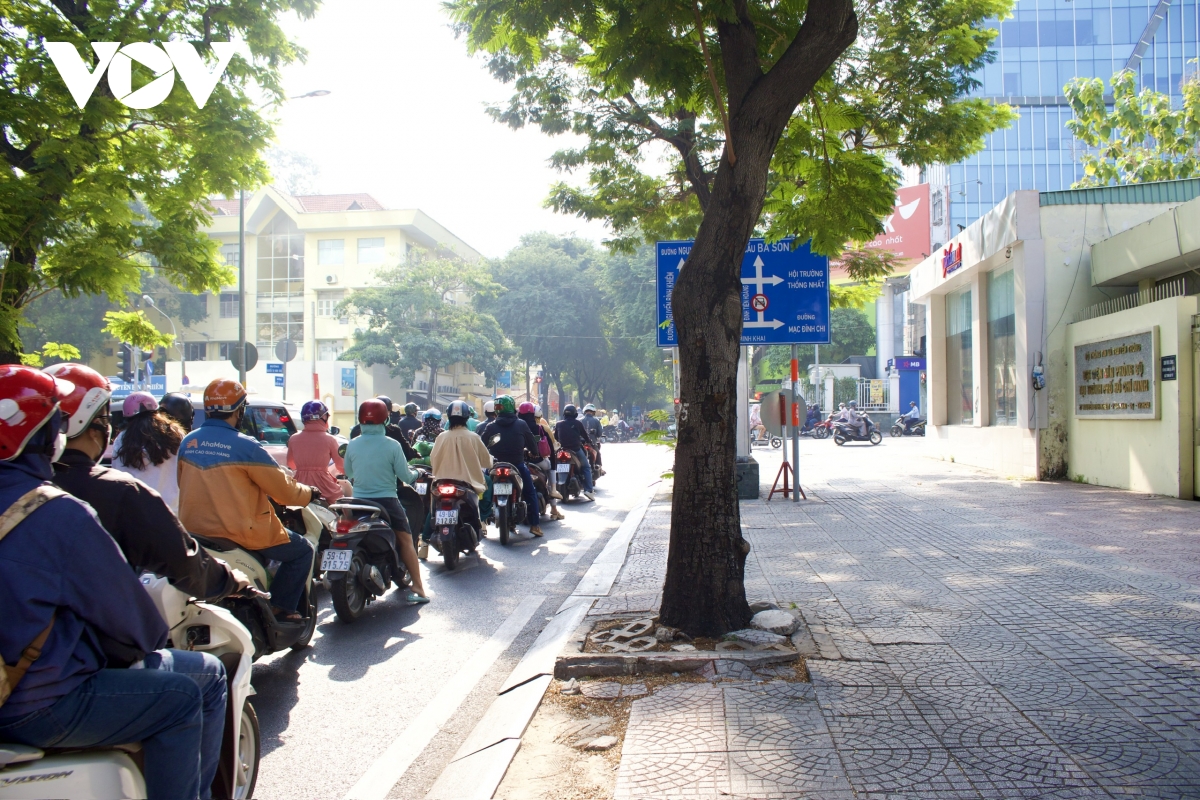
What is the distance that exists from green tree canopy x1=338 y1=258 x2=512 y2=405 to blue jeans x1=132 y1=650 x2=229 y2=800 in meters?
40.3

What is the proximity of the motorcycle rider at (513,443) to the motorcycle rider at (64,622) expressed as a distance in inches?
316

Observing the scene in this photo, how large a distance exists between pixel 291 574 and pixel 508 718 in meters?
1.75

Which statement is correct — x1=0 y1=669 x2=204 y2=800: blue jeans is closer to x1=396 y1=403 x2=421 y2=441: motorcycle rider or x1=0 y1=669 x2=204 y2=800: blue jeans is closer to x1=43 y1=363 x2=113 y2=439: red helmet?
x1=43 y1=363 x2=113 y2=439: red helmet

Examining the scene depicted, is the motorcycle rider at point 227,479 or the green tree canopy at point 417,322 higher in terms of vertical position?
the green tree canopy at point 417,322

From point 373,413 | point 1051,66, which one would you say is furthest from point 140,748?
point 1051,66

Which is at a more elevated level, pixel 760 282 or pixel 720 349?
pixel 760 282

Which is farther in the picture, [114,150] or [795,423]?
[795,423]

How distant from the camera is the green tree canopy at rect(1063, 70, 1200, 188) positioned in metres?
20.3

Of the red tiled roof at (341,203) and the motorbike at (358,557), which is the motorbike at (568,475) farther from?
the red tiled roof at (341,203)

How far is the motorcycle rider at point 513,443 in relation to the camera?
10453 millimetres

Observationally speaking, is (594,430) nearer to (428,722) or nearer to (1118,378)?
(1118,378)

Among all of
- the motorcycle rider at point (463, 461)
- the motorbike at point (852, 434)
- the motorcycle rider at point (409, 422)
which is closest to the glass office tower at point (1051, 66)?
the motorbike at point (852, 434)

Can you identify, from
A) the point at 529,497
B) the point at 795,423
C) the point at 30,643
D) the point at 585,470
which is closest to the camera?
the point at 30,643

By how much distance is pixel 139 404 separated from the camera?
18.2ft
